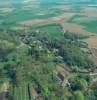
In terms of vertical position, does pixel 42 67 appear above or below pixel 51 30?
above

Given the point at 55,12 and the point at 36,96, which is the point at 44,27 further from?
the point at 36,96

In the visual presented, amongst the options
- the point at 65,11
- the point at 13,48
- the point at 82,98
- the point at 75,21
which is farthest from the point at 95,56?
the point at 65,11

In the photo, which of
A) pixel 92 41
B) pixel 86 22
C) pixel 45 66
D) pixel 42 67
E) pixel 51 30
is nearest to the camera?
pixel 42 67

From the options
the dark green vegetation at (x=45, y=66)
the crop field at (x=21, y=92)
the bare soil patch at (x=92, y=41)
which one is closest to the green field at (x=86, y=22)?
the dark green vegetation at (x=45, y=66)

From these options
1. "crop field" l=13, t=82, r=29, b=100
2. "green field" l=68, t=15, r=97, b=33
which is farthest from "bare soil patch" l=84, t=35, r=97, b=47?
"crop field" l=13, t=82, r=29, b=100

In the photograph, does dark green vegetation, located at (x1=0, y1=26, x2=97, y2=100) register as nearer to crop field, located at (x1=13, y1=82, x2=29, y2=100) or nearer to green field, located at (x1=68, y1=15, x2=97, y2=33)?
crop field, located at (x1=13, y1=82, x2=29, y2=100)

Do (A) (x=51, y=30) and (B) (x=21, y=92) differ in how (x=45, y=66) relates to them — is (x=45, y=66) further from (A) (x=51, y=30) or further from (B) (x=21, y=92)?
(A) (x=51, y=30)

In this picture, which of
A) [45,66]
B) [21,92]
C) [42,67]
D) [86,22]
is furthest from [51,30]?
[21,92]

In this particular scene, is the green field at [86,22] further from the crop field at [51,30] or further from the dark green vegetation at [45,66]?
the crop field at [51,30]
